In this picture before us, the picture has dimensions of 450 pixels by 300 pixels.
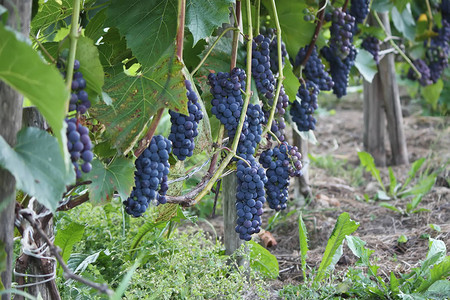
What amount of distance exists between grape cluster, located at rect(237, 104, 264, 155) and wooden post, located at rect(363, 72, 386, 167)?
199 cm

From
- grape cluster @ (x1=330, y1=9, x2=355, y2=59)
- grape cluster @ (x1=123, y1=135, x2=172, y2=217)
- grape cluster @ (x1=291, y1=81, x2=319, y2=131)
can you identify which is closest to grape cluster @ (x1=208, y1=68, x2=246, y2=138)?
grape cluster @ (x1=123, y1=135, x2=172, y2=217)

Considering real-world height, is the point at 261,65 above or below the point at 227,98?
above

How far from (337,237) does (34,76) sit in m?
1.28

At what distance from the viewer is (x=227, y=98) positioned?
1572 millimetres

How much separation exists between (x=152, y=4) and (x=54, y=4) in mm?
359

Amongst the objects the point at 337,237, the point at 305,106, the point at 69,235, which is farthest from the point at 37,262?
the point at 305,106

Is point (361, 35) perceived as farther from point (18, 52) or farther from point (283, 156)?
point (18, 52)

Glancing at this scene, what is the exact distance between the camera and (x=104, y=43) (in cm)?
172

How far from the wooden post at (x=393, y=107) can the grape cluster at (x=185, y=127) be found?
220 cm

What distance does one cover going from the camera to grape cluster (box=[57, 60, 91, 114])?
1.11m

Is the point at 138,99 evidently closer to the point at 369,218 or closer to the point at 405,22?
the point at 369,218

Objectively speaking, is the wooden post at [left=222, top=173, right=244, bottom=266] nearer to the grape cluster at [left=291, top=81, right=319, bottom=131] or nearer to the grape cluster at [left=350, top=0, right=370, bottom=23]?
the grape cluster at [left=291, top=81, right=319, bottom=131]

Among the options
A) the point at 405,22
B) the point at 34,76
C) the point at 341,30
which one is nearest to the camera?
the point at 34,76

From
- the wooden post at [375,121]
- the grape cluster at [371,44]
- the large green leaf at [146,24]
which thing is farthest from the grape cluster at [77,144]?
the wooden post at [375,121]
